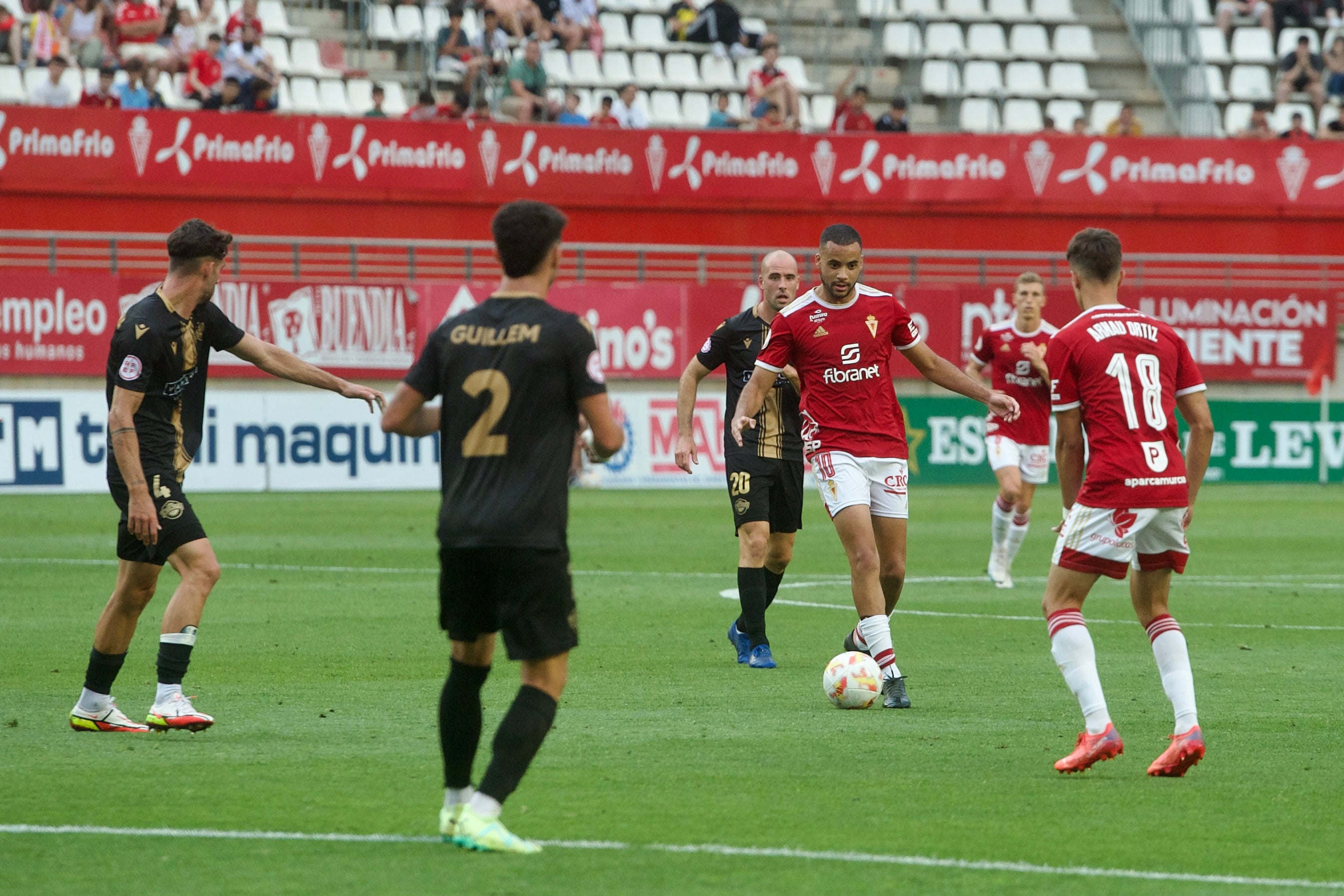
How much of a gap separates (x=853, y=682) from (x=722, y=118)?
74.5 ft

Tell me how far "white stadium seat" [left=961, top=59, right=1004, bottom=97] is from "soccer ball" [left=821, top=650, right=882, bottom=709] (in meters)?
26.1

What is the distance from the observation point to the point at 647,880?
208 inches

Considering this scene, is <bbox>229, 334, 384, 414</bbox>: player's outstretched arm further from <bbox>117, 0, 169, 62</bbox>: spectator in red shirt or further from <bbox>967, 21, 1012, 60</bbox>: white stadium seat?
<bbox>967, 21, 1012, 60</bbox>: white stadium seat

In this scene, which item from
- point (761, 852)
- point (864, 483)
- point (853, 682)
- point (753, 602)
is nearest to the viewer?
point (761, 852)

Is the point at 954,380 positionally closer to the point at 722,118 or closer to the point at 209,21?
the point at 722,118

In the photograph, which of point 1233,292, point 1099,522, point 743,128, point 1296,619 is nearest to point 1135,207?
point 1233,292

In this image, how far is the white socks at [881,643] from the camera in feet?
29.0

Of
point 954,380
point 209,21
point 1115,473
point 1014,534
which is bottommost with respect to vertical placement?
point 1014,534

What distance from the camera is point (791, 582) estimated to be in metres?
15.1

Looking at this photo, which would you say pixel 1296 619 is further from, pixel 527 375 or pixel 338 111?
pixel 338 111

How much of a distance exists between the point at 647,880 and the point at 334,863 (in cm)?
96

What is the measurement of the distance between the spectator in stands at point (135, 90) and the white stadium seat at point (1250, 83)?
19549mm

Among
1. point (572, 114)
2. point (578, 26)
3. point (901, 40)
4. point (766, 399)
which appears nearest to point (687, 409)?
point (766, 399)

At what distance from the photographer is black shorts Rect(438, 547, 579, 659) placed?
5.51 meters
